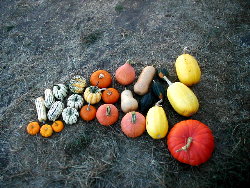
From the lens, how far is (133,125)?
3.89 meters

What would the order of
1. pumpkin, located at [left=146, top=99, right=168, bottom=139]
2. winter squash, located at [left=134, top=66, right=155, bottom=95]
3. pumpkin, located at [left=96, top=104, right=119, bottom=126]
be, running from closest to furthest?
pumpkin, located at [left=146, top=99, right=168, bottom=139] → pumpkin, located at [left=96, top=104, right=119, bottom=126] → winter squash, located at [left=134, top=66, right=155, bottom=95]

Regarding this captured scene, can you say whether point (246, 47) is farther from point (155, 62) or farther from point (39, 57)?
point (39, 57)

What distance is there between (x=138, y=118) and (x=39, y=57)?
303 centimetres

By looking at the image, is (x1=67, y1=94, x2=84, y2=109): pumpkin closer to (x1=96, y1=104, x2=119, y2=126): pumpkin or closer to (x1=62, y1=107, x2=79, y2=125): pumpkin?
(x1=62, y1=107, x2=79, y2=125): pumpkin

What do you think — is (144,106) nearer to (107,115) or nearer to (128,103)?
(128,103)

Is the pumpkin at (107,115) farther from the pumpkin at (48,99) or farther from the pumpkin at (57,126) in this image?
the pumpkin at (48,99)

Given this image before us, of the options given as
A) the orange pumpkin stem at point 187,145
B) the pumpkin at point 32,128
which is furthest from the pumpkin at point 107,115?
the orange pumpkin stem at point 187,145

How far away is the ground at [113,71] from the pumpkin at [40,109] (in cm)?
24

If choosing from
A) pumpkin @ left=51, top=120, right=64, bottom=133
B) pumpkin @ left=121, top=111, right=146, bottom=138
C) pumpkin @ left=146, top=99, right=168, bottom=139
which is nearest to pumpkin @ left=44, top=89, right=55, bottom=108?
pumpkin @ left=51, top=120, right=64, bottom=133

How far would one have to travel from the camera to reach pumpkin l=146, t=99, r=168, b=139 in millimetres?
3754

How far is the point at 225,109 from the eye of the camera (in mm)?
4277

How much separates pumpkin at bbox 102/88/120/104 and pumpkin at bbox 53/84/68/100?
770 millimetres

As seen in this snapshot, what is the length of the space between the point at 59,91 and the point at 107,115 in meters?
1.11

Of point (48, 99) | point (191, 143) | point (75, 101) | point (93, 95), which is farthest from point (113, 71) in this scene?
point (191, 143)
